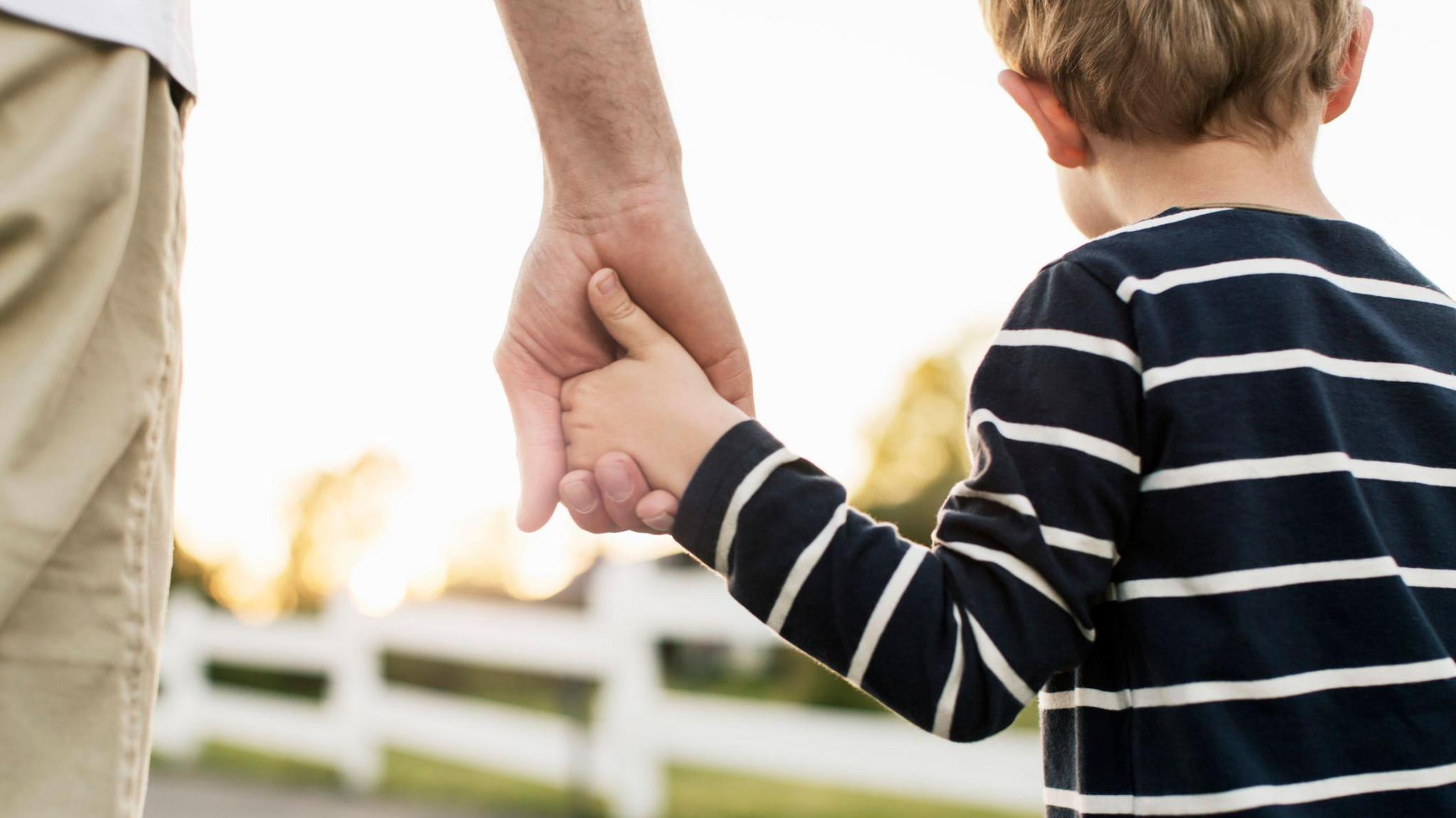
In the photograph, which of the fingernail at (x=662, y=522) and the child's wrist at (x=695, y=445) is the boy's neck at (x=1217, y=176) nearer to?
the child's wrist at (x=695, y=445)

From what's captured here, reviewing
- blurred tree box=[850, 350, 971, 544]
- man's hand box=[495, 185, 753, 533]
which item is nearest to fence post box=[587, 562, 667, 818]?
man's hand box=[495, 185, 753, 533]

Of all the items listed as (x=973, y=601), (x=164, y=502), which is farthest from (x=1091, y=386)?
(x=164, y=502)

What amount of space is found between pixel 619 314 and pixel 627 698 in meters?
4.35

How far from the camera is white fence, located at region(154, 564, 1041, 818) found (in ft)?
14.9

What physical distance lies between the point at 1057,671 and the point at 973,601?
0.39 feet

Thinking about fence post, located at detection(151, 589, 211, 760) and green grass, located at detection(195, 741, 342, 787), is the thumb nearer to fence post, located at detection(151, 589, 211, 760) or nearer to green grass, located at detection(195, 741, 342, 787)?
green grass, located at detection(195, 741, 342, 787)

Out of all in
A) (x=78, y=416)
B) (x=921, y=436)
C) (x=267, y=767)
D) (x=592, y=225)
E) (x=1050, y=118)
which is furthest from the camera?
(x=921, y=436)

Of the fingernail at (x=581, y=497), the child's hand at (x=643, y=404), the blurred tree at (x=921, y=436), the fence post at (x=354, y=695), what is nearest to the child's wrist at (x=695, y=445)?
the child's hand at (x=643, y=404)

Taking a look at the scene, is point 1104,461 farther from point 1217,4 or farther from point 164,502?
point 164,502

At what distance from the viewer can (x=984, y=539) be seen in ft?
3.40

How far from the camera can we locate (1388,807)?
0.99 metres

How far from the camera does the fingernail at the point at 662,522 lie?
115 cm

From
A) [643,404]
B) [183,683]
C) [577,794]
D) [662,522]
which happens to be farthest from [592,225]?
[183,683]

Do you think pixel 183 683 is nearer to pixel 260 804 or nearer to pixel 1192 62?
pixel 260 804
